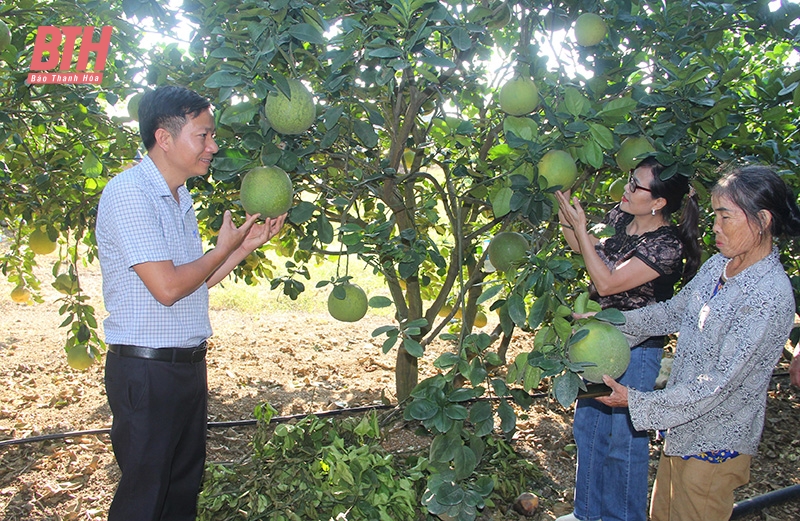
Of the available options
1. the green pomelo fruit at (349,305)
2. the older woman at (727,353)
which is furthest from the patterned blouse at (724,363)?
the green pomelo fruit at (349,305)

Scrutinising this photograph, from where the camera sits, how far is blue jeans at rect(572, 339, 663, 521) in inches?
87.9

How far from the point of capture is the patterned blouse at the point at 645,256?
206 cm

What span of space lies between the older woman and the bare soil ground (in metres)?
1.00

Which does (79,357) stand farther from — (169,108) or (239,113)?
(239,113)

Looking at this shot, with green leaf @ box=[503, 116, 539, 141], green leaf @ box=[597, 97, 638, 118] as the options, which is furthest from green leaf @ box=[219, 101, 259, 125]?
green leaf @ box=[597, 97, 638, 118]

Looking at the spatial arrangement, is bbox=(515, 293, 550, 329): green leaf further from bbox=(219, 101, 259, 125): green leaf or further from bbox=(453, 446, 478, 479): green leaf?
bbox=(219, 101, 259, 125): green leaf

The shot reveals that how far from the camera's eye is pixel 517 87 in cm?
180

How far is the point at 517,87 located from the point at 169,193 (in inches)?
39.1

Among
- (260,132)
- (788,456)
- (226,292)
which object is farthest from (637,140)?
(226,292)

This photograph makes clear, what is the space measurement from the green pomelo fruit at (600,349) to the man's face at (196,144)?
3.53ft

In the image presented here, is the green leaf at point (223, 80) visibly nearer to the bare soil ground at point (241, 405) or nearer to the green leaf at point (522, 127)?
the green leaf at point (522, 127)

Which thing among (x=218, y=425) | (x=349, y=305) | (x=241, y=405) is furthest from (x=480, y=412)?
(x=241, y=405)

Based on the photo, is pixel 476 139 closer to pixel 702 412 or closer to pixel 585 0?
pixel 585 0

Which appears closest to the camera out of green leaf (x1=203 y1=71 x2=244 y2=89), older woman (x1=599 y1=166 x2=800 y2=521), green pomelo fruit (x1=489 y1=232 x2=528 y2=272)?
green leaf (x1=203 y1=71 x2=244 y2=89)
